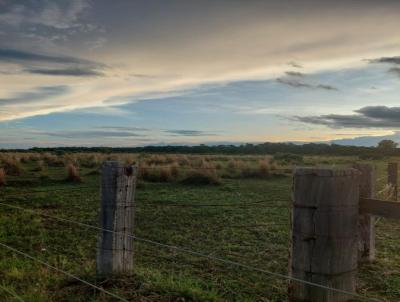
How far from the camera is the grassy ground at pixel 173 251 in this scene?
4.68m

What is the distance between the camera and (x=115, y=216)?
15.5 feet

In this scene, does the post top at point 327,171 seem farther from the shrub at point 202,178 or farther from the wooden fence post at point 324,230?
the shrub at point 202,178

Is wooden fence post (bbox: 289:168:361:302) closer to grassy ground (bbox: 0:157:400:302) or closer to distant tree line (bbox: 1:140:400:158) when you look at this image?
grassy ground (bbox: 0:157:400:302)

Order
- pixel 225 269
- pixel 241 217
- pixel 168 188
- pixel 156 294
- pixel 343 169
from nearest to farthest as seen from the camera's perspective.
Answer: pixel 343 169 < pixel 156 294 < pixel 225 269 < pixel 241 217 < pixel 168 188

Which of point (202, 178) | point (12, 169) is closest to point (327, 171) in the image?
point (202, 178)

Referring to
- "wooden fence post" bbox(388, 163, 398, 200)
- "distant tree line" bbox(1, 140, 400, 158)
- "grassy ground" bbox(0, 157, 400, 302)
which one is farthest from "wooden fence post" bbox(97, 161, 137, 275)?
"distant tree line" bbox(1, 140, 400, 158)

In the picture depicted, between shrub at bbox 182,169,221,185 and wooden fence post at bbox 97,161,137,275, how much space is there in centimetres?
1510

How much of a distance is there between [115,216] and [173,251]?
3.16 metres

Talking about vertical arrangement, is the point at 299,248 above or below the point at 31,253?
above

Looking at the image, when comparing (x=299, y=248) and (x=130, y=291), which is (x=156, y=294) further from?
(x=299, y=248)

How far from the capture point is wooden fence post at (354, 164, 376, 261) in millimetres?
6859

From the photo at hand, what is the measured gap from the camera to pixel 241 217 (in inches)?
441

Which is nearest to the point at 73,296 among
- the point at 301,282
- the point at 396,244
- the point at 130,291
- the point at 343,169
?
the point at 130,291

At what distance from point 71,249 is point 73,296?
3508mm
